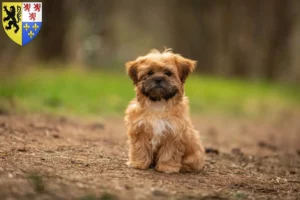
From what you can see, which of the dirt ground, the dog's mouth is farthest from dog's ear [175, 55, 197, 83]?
the dirt ground

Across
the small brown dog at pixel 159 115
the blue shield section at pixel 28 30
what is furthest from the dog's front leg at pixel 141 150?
the blue shield section at pixel 28 30

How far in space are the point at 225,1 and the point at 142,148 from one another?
2490 cm

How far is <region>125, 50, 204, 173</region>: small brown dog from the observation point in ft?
23.0

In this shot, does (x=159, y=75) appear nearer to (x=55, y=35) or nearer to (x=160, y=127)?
(x=160, y=127)

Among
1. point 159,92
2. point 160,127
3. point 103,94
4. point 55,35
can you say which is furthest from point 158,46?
point 159,92

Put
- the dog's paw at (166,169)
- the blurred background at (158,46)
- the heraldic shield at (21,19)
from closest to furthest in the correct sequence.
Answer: the dog's paw at (166,169)
the heraldic shield at (21,19)
the blurred background at (158,46)

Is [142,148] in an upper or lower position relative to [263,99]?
lower

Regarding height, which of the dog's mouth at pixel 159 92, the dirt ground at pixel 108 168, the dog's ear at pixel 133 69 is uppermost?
the dog's ear at pixel 133 69

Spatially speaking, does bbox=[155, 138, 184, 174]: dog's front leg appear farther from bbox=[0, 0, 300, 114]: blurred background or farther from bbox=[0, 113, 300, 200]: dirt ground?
bbox=[0, 0, 300, 114]: blurred background

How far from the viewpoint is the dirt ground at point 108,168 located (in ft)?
19.2

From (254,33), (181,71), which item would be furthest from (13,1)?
(254,33)

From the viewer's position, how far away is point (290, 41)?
100ft

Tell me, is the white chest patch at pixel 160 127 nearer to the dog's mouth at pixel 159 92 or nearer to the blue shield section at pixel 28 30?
the dog's mouth at pixel 159 92

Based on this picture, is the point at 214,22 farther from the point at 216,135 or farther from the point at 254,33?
the point at 216,135
